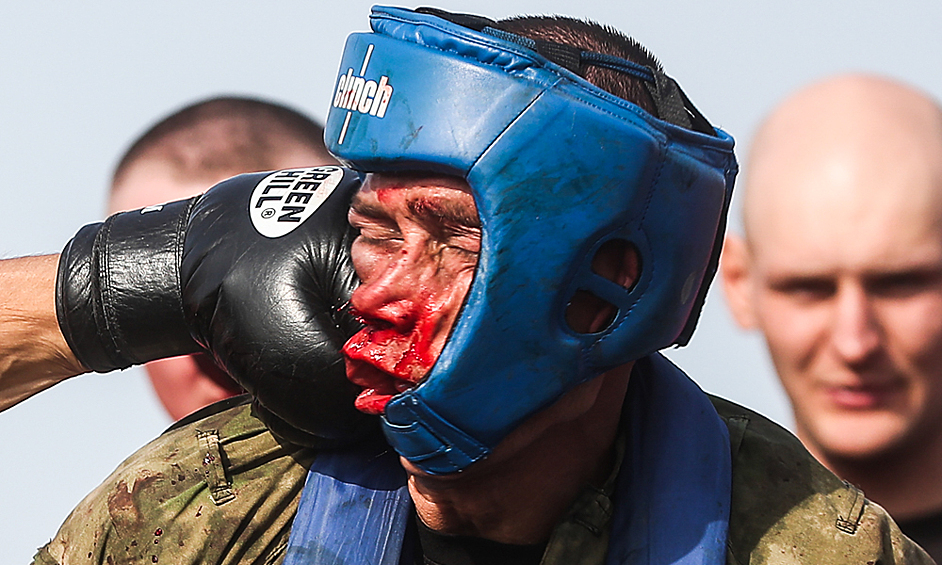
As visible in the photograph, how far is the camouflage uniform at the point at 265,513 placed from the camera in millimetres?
2361

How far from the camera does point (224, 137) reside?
4707 mm

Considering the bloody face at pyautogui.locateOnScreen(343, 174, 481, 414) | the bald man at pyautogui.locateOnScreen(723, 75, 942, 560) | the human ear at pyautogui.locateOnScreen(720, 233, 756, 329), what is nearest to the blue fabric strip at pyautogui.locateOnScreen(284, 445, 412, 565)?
the bloody face at pyautogui.locateOnScreen(343, 174, 481, 414)

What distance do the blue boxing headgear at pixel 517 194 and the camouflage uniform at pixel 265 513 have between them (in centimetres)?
36

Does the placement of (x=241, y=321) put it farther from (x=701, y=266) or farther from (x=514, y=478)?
(x=701, y=266)

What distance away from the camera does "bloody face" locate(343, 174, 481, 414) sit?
2.11m

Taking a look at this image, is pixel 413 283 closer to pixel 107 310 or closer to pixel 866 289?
pixel 107 310

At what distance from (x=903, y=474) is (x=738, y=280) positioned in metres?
1.03

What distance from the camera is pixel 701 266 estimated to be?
2.28 m

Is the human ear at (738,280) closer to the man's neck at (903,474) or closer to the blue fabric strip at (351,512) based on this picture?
the man's neck at (903,474)

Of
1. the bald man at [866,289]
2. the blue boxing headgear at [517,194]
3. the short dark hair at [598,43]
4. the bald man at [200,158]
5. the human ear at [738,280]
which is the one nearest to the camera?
the blue boxing headgear at [517,194]

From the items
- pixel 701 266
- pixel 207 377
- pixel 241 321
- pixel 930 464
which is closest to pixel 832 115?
pixel 930 464

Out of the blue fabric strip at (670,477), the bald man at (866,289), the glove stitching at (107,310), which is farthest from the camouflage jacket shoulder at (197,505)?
the bald man at (866,289)

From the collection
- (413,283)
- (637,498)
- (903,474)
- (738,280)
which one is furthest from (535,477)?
(738,280)

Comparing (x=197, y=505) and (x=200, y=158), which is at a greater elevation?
(x=197, y=505)
